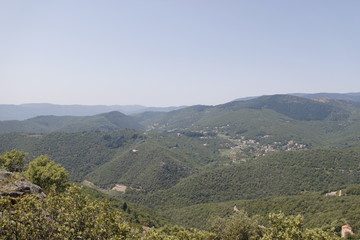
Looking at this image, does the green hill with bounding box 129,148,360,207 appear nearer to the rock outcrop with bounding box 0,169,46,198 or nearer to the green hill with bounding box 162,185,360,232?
the green hill with bounding box 162,185,360,232

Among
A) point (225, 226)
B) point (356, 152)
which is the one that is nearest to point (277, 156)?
point (356, 152)

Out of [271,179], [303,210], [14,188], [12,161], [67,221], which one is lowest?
[271,179]

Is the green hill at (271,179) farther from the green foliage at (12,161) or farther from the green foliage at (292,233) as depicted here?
the green foliage at (292,233)

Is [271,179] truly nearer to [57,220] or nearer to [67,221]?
[67,221]

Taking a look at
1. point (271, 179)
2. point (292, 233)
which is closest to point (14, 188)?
point (292, 233)

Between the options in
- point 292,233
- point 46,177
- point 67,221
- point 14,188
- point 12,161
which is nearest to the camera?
point 67,221

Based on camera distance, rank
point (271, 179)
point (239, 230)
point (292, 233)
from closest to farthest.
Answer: point (292, 233) → point (239, 230) → point (271, 179)

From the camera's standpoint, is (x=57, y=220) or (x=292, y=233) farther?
(x=292, y=233)

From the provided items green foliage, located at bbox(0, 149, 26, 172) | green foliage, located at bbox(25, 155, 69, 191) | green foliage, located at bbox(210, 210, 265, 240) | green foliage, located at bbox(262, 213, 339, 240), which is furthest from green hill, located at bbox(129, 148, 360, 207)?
green foliage, located at bbox(262, 213, 339, 240)

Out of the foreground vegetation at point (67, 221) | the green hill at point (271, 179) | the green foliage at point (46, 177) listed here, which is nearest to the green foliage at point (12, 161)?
the green foliage at point (46, 177)

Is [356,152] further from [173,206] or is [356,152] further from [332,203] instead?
[173,206]
